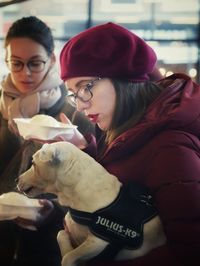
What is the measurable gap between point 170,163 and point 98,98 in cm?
18

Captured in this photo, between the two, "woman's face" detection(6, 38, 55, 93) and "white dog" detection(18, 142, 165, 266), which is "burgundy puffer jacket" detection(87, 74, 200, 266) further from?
"woman's face" detection(6, 38, 55, 93)

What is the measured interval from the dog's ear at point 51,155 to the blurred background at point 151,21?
0.47 metres

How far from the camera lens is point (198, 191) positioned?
1.93ft

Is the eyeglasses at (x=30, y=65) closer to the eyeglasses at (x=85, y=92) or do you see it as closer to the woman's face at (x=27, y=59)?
the woman's face at (x=27, y=59)

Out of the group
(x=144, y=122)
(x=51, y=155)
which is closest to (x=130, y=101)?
(x=144, y=122)

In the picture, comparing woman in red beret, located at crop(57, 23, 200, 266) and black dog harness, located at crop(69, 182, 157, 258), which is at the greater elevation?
woman in red beret, located at crop(57, 23, 200, 266)

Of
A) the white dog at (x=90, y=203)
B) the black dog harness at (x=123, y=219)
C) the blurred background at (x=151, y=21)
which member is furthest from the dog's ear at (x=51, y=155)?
the blurred background at (x=151, y=21)

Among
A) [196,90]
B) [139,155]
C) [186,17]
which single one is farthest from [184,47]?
[139,155]

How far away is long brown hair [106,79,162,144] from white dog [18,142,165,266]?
93 mm

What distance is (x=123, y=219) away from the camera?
62 centimetres

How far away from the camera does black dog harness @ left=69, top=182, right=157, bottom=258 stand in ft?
2.03

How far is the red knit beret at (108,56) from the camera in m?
0.67

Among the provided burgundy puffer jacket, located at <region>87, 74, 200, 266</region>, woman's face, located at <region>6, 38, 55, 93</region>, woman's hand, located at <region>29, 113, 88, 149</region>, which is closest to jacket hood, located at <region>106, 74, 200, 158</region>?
burgundy puffer jacket, located at <region>87, 74, 200, 266</region>

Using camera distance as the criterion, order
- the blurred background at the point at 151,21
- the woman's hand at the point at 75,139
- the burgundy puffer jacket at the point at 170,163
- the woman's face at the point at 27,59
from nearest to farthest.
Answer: the burgundy puffer jacket at the point at 170,163 < the woman's hand at the point at 75,139 < the woman's face at the point at 27,59 < the blurred background at the point at 151,21
